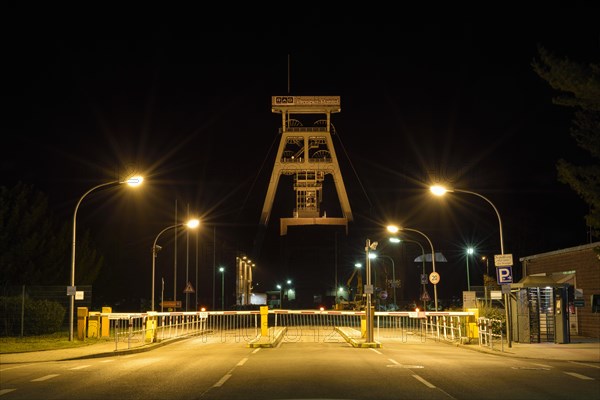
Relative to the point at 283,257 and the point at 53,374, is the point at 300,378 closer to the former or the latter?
the point at 53,374

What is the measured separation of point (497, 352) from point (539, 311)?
17.4 ft

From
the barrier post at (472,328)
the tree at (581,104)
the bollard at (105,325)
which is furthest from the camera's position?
the bollard at (105,325)

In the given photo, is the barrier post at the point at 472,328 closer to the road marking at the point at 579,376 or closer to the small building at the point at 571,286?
the small building at the point at 571,286

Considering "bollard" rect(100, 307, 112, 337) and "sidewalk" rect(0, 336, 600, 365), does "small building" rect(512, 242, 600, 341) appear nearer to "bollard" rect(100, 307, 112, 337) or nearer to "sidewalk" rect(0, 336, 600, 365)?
"sidewalk" rect(0, 336, 600, 365)

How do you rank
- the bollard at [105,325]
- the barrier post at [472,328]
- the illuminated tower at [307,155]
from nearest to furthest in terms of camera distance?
1. the barrier post at [472,328]
2. the bollard at [105,325]
3. the illuminated tower at [307,155]

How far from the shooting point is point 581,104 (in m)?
19.3

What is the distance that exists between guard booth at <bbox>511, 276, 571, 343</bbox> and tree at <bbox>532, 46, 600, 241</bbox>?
5.73 meters

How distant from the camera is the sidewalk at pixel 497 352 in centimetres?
1984

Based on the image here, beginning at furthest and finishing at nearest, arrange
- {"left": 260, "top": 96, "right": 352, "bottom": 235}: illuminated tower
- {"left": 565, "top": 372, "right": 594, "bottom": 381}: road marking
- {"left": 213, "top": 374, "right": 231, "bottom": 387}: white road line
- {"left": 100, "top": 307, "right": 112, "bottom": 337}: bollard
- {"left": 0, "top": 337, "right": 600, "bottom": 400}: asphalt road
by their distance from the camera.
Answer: {"left": 260, "top": 96, "right": 352, "bottom": 235}: illuminated tower < {"left": 100, "top": 307, "right": 112, "bottom": 337}: bollard < {"left": 565, "top": 372, "right": 594, "bottom": 381}: road marking < {"left": 213, "top": 374, "right": 231, "bottom": 387}: white road line < {"left": 0, "top": 337, "right": 600, "bottom": 400}: asphalt road

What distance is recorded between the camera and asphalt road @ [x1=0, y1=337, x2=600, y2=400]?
11445mm

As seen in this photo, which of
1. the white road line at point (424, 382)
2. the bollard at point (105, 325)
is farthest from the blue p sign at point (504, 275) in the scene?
the bollard at point (105, 325)

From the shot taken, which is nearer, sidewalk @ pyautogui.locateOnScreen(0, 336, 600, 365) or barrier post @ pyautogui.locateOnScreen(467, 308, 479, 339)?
sidewalk @ pyautogui.locateOnScreen(0, 336, 600, 365)

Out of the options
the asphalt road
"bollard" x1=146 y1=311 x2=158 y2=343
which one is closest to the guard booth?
the asphalt road

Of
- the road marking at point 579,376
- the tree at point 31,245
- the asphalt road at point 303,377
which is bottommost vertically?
the road marking at point 579,376
